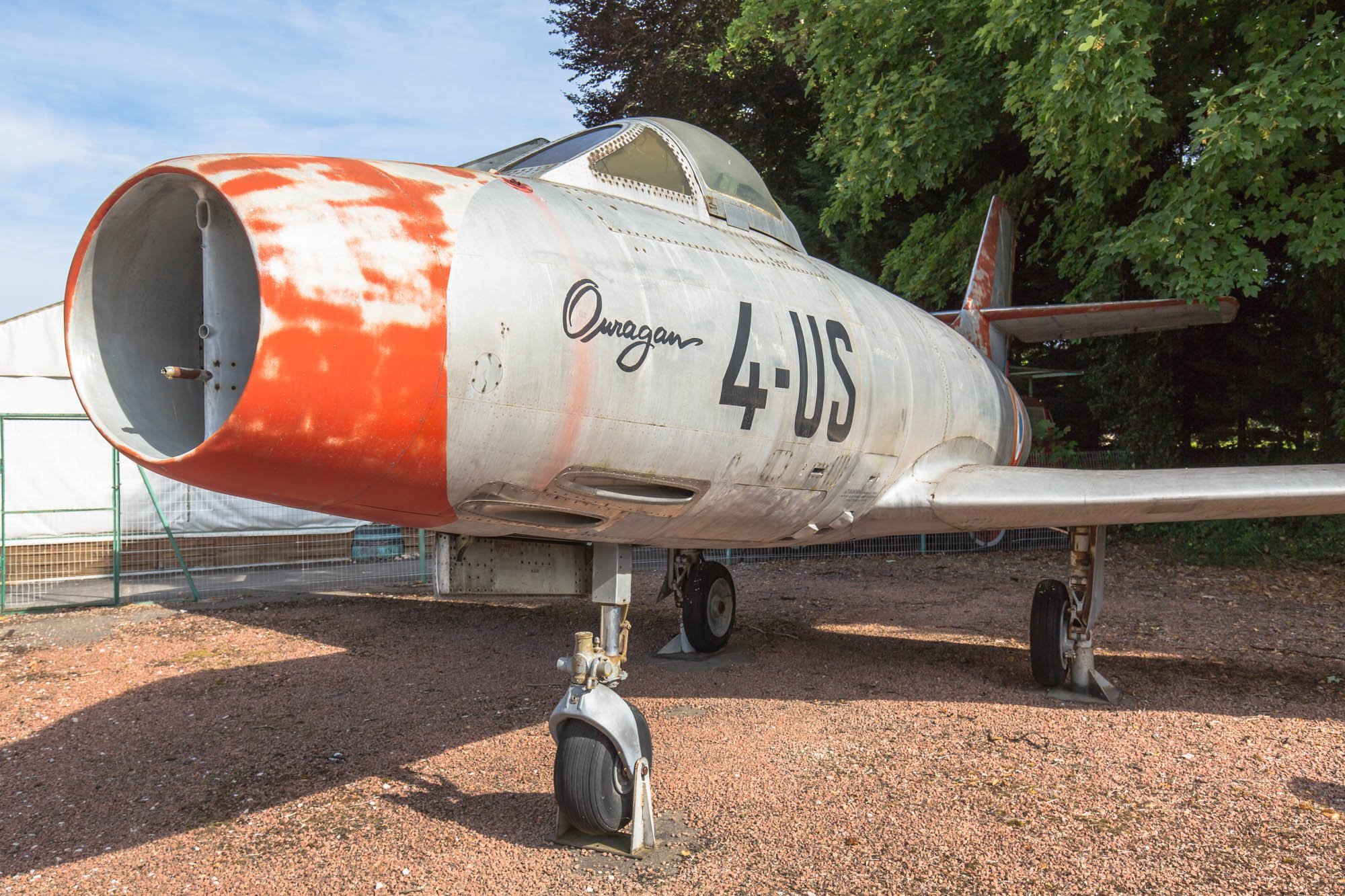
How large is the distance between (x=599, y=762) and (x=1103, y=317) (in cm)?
699

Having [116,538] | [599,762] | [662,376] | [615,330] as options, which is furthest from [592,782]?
[116,538]

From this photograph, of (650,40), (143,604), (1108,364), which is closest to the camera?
(143,604)

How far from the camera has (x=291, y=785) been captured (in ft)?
14.4

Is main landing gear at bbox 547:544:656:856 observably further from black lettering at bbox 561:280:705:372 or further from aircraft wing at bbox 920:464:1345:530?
aircraft wing at bbox 920:464:1345:530

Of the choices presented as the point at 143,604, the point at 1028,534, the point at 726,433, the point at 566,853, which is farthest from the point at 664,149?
the point at 1028,534

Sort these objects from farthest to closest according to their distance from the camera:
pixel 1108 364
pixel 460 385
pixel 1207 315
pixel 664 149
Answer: pixel 1108 364
pixel 1207 315
pixel 664 149
pixel 460 385

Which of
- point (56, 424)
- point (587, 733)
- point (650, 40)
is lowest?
point (587, 733)

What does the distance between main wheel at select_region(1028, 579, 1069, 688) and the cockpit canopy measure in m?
3.31

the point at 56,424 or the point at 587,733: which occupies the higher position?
the point at 56,424

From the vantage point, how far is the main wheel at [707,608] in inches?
287

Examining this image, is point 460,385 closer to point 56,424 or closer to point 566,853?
point 566,853

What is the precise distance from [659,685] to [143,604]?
6.78 meters

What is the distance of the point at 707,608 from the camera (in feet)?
24.0

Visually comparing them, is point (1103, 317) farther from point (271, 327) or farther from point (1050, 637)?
point (271, 327)
